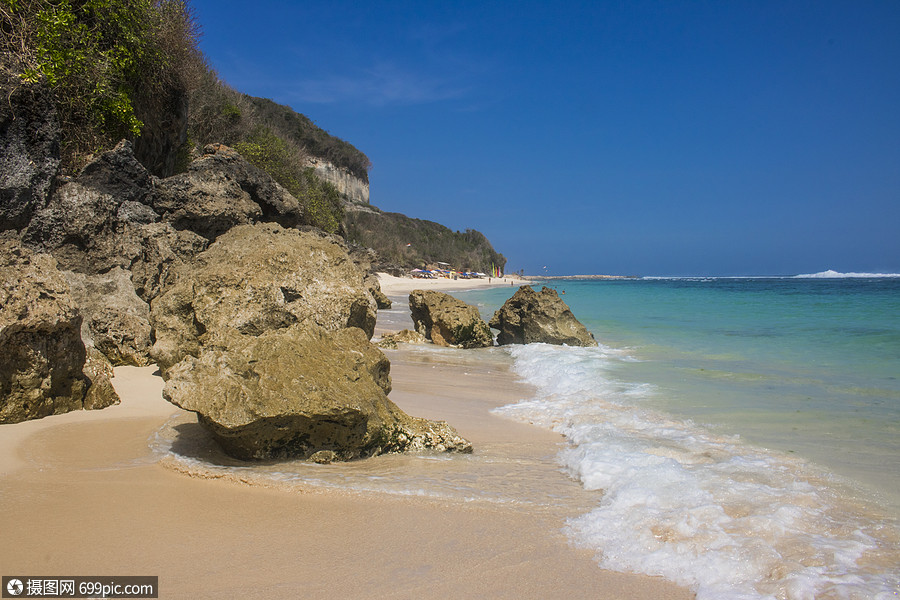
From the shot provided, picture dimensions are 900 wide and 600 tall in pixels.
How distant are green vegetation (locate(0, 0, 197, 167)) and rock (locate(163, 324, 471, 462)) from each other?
534cm

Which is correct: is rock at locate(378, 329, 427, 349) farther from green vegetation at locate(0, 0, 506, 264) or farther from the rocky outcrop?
the rocky outcrop

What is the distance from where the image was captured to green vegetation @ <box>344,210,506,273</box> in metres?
55.7

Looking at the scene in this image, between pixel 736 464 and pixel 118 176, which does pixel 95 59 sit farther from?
pixel 736 464

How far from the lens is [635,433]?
4.77 m

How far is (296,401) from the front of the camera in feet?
11.0

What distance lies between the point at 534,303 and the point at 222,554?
32.3 feet

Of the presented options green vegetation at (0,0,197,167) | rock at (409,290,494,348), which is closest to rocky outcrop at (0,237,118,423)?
green vegetation at (0,0,197,167)

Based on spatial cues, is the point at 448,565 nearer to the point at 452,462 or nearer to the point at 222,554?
the point at 222,554

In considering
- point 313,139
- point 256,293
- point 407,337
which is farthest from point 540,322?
point 313,139

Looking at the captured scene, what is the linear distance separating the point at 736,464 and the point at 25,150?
7831 millimetres

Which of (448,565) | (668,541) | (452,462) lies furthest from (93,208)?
(668,541)

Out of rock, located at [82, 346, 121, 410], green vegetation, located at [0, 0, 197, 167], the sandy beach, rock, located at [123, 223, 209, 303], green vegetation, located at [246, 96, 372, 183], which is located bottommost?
the sandy beach

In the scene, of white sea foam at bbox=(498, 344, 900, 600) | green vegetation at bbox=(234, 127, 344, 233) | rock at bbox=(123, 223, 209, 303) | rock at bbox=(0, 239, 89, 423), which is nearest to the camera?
white sea foam at bbox=(498, 344, 900, 600)

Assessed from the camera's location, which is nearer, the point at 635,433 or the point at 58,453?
the point at 58,453
